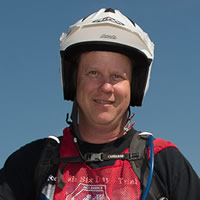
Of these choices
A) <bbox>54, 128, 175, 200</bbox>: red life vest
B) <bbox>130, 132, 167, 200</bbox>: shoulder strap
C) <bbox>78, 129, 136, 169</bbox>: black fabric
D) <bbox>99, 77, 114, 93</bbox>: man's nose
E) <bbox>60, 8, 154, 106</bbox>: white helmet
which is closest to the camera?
<bbox>130, 132, 167, 200</bbox>: shoulder strap

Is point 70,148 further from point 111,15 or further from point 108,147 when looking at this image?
point 111,15

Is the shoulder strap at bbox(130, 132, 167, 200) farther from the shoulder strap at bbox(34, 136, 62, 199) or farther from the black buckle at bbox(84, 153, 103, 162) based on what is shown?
the shoulder strap at bbox(34, 136, 62, 199)

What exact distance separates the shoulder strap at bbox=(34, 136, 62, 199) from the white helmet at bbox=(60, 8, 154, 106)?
0.67 metres

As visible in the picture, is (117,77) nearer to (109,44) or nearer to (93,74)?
(93,74)

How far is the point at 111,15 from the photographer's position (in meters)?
4.23

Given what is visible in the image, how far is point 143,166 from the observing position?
349 centimetres

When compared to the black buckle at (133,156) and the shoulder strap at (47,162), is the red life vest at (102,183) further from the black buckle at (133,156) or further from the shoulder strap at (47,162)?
the shoulder strap at (47,162)

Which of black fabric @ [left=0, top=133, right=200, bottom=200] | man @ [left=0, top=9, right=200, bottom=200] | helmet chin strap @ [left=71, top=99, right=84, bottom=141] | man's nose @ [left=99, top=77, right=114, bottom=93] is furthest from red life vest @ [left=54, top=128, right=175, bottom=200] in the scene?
man's nose @ [left=99, top=77, right=114, bottom=93]

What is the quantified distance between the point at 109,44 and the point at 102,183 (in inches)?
59.2

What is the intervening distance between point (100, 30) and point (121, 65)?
53 centimetres

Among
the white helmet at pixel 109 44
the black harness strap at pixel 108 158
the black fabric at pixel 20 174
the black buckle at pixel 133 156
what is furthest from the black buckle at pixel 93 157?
the white helmet at pixel 109 44

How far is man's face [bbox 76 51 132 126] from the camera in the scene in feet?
12.0

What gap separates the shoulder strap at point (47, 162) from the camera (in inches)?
143

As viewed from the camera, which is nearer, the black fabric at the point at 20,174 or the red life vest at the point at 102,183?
the red life vest at the point at 102,183
